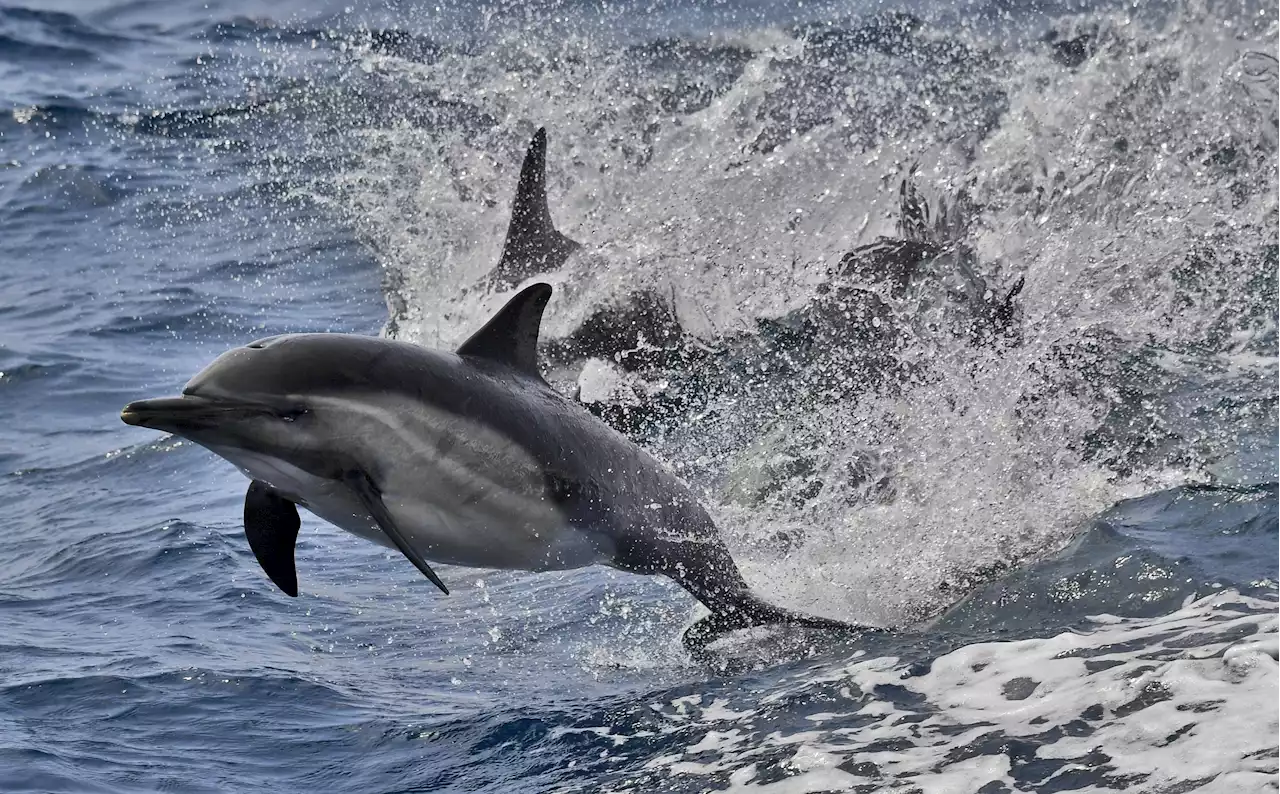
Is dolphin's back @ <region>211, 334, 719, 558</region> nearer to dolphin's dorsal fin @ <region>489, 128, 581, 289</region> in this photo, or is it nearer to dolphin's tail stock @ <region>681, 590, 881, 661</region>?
dolphin's tail stock @ <region>681, 590, 881, 661</region>

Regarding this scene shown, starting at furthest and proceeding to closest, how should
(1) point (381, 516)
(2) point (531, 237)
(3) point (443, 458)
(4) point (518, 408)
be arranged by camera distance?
(2) point (531, 237) < (4) point (518, 408) < (3) point (443, 458) < (1) point (381, 516)

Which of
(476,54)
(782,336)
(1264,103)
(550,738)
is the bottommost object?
(550,738)

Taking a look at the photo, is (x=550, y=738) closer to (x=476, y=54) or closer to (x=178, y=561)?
(x=178, y=561)

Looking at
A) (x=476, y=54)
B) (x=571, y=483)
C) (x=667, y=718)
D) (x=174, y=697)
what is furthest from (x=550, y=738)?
(x=476, y=54)

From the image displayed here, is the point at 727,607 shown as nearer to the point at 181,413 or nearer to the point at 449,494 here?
the point at 449,494

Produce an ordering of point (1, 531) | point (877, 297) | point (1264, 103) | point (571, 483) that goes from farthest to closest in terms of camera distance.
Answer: point (1264, 103)
point (877, 297)
point (1, 531)
point (571, 483)

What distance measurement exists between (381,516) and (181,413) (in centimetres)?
71

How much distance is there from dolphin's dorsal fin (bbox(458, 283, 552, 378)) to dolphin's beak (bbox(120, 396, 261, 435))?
3.48 feet

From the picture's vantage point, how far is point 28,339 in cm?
1338

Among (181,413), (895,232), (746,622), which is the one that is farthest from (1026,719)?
(895,232)

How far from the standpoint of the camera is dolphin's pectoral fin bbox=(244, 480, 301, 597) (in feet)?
17.1

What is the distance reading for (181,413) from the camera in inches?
183

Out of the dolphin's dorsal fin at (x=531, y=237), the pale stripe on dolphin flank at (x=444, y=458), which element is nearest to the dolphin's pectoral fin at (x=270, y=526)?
the pale stripe on dolphin flank at (x=444, y=458)

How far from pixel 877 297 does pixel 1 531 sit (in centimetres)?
588
